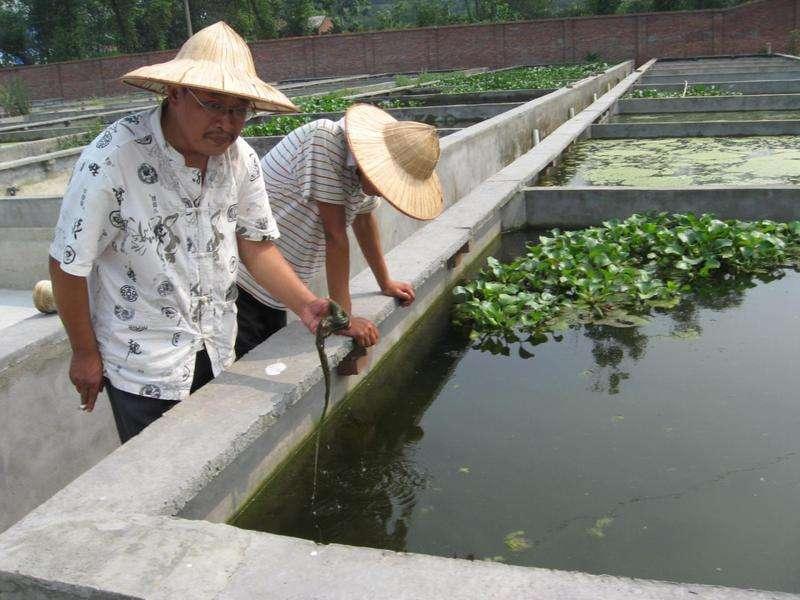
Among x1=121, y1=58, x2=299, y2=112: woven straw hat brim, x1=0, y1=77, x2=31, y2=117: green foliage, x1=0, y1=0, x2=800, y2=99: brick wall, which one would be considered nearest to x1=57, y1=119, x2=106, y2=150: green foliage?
x1=0, y1=77, x2=31, y2=117: green foliage

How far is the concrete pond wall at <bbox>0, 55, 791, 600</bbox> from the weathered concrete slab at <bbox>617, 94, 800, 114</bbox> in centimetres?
1129

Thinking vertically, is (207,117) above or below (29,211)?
above

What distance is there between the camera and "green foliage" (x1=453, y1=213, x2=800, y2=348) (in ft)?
12.8

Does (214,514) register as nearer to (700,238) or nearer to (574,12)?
(700,238)

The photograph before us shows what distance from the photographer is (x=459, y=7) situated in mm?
80562

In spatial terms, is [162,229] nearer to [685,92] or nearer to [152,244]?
[152,244]

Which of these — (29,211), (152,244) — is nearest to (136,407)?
(152,244)

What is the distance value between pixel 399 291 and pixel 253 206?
1.09 m

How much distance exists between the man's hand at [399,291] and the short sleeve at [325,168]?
731 millimetres

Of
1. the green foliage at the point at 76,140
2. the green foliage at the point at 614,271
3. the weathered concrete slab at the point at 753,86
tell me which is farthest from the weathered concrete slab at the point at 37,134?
the green foliage at the point at 614,271

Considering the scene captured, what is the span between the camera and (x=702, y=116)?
40.6 feet

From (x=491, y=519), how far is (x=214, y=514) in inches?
31.1

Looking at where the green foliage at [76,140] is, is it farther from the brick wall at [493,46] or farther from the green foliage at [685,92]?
the brick wall at [493,46]

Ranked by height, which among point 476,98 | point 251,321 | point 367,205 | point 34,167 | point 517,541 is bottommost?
point 517,541
